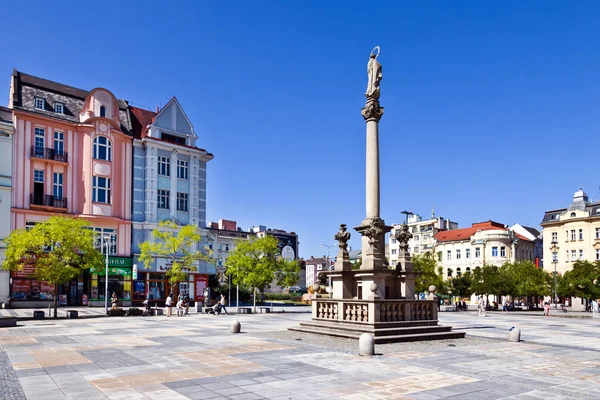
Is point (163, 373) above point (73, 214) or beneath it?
beneath

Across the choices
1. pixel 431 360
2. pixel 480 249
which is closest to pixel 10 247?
pixel 431 360

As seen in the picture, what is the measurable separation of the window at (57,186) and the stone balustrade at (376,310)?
34.2 m

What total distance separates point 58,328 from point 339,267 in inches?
576

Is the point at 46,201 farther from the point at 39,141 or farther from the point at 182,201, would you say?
the point at 182,201

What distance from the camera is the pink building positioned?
151 feet

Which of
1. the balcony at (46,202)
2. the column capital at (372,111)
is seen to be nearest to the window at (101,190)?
the balcony at (46,202)

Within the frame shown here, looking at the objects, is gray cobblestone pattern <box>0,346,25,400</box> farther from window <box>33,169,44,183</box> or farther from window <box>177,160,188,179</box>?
window <box>177,160,188,179</box>

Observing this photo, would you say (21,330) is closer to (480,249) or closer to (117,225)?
(117,225)

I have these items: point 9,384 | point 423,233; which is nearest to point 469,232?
point 423,233

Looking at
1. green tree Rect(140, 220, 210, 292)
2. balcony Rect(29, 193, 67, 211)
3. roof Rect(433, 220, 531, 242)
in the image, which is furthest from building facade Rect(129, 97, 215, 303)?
roof Rect(433, 220, 531, 242)

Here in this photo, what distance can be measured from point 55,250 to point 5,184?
13861 mm

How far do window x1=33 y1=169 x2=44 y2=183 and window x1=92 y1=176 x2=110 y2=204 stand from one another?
14.7 feet

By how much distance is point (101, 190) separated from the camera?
50344mm

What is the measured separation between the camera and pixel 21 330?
83.8 ft
